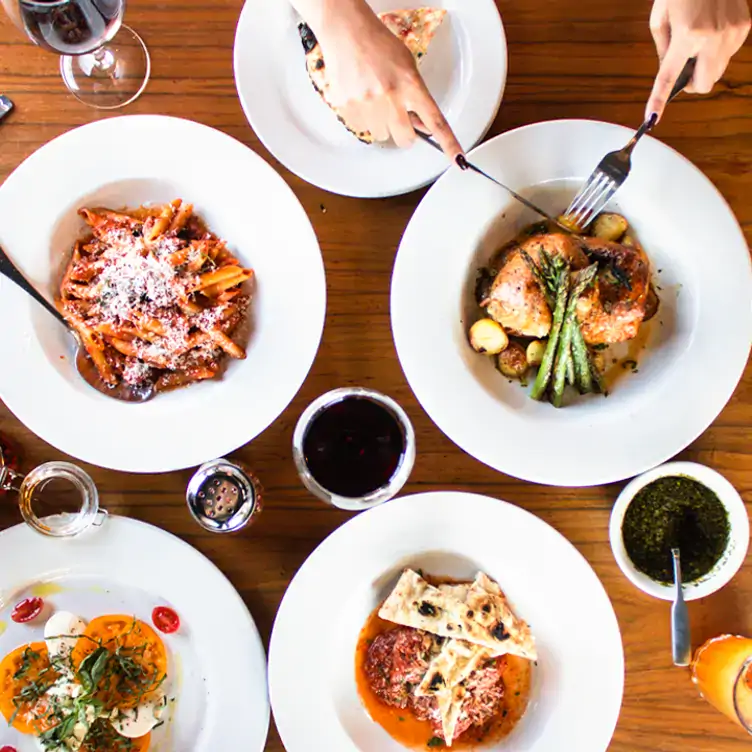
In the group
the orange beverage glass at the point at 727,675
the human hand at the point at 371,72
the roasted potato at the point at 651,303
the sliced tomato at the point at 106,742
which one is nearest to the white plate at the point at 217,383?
the human hand at the point at 371,72

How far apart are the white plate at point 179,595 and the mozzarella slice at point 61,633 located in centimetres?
5

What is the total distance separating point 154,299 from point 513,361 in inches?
32.8

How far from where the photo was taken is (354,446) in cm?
176

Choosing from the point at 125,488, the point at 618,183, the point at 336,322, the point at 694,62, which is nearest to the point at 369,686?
the point at 125,488

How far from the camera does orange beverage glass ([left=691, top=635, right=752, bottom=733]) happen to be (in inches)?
67.1

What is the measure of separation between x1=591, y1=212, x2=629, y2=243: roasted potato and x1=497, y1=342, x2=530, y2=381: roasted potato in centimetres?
32

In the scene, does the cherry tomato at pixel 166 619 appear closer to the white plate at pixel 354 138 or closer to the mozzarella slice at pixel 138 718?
the mozzarella slice at pixel 138 718

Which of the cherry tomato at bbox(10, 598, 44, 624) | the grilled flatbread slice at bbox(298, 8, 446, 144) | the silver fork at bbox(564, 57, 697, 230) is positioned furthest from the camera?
the cherry tomato at bbox(10, 598, 44, 624)

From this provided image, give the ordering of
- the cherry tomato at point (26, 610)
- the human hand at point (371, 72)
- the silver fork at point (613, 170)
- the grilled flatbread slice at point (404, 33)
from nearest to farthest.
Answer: the human hand at point (371, 72) < the silver fork at point (613, 170) < the grilled flatbread slice at point (404, 33) < the cherry tomato at point (26, 610)

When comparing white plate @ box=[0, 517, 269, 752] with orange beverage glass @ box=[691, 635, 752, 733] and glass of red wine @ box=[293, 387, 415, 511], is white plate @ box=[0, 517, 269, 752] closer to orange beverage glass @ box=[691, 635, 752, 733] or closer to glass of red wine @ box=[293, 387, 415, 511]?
glass of red wine @ box=[293, 387, 415, 511]

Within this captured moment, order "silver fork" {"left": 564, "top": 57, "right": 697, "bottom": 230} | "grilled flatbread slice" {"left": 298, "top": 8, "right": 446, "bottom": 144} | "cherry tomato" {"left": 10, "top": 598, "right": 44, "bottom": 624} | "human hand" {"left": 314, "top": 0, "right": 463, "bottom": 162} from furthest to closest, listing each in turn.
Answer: "cherry tomato" {"left": 10, "top": 598, "right": 44, "bottom": 624} → "grilled flatbread slice" {"left": 298, "top": 8, "right": 446, "bottom": 144} → "silver fork" {"left": 564, "top": 57, "right": 697, "bottom": 230} → "human hand" {"left": 314, "top": 0, "right": 463, "bottom": 162}

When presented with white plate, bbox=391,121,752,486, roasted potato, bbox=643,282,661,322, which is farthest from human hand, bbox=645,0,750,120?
roasted potato, bbox=643,282,661,322

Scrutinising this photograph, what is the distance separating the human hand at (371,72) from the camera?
1.43 m

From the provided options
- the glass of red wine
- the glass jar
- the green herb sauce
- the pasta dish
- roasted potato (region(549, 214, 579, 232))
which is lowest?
the green herb sauce
